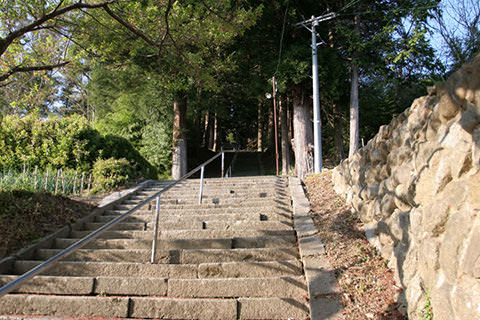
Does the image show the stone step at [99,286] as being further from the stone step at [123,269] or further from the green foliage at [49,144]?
the green foliage at [49,144]

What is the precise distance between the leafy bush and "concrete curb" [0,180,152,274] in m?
0.51

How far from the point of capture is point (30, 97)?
700cm

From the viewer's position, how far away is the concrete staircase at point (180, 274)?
3.44m

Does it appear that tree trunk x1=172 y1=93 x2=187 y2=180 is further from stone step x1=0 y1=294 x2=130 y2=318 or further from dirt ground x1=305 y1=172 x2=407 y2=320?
stone step x1=0 y1=294 x2=130 y2=318

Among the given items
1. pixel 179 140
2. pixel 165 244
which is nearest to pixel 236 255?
pixel 165 244

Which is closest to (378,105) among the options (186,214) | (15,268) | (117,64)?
(117,64)

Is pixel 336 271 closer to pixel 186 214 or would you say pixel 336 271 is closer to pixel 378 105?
A: pixel 186 214

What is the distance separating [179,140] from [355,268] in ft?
36.3

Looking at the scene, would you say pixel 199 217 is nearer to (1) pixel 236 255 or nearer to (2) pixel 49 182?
(1) pixel 236 255

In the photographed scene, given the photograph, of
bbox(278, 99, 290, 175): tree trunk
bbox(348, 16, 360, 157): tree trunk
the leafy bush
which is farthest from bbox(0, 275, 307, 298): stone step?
bbox(278, 99, 290, 175): tree trunk

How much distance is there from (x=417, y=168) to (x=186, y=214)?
157 inches

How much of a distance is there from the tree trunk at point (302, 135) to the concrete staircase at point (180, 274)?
5548 mm

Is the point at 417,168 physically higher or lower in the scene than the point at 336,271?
higher

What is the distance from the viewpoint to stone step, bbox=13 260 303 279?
402 cm
